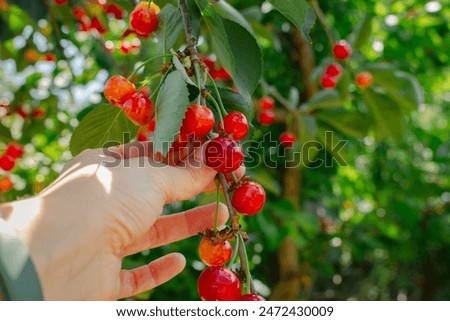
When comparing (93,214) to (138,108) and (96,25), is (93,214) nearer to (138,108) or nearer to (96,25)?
(138,108)

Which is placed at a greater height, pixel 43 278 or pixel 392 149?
pixel 43 278

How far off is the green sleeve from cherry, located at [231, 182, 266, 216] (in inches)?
11.8

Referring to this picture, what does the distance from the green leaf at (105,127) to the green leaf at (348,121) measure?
1.52 m

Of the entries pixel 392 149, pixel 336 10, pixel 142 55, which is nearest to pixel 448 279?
pixel 392 149

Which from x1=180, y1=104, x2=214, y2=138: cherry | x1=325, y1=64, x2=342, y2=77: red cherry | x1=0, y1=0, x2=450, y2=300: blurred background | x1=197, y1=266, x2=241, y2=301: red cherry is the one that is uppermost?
x1=180, y1=104, x2=214, y2=138: cherry

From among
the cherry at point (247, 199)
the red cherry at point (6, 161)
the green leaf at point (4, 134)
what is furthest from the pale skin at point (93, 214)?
the green leaf at point (4, 134)

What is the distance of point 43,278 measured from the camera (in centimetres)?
84

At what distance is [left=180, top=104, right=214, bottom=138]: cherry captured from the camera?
2.59 ft

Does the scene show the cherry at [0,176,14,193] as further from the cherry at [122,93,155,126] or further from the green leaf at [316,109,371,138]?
the cherry at [122,93,155,126]

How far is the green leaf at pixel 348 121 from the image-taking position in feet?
7.82

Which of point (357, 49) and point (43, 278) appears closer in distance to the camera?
point (43, 278)

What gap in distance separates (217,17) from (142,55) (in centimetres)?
201

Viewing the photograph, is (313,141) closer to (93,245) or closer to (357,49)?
(357,49)

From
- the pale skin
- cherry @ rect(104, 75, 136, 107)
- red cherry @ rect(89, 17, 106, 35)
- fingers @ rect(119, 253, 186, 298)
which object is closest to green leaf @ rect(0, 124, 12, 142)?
red cherry @ rect(89, 17, 106, 35)
